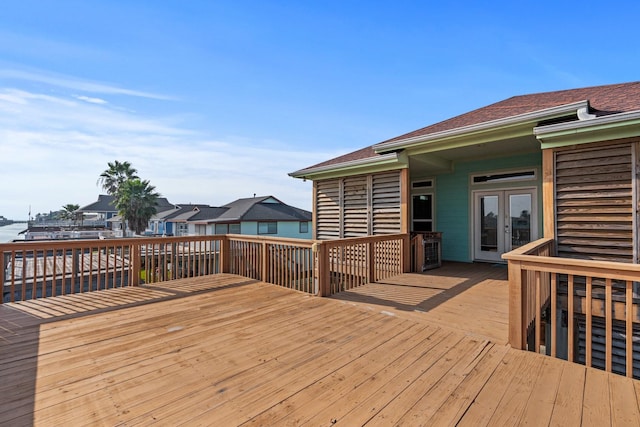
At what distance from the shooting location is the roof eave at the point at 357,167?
6.40 m

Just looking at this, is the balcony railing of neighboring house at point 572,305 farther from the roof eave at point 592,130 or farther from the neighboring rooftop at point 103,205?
the neighboring rooftop at point 103,205

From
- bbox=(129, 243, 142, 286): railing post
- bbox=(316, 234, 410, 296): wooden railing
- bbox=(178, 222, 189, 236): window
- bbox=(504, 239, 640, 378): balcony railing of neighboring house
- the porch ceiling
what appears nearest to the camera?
bbox=(504, 239, 640, 378): balcony railing of neighboring house

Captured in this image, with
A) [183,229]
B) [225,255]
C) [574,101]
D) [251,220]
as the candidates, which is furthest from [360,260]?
[183,229]

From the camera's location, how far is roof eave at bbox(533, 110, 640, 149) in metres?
3.79

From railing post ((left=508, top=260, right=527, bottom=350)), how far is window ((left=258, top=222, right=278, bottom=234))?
71.9 ft

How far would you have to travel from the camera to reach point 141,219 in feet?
84.7

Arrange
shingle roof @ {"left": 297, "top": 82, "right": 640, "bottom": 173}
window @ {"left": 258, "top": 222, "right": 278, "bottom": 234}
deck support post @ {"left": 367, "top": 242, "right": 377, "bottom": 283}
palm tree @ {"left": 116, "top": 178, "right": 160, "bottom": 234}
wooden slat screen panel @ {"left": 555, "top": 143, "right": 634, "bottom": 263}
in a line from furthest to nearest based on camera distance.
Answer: palm tree @ {"left": 116, "top": 178, "right": 160, "bottom": 234} → window @ {"left": 258, "top": 222, "right": 278, "bottom": 234} → deck support post @ {"left": 367, "top": 242, "right": 377, "bottom": 283} → shingle roof @ {"left": 297, "top": 82, "right": 640, "bottom": 173} → wooden slat screen panel @ {"left": 555, "top": 143, "right": 634, "bottom": 263}

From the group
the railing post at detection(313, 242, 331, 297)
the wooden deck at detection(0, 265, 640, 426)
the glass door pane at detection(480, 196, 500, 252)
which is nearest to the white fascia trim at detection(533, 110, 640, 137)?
the wooden deck at detection(0, 265, 640, 426)

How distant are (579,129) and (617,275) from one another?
2.88 meters

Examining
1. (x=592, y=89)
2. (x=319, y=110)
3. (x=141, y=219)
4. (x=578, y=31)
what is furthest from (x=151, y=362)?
(x=141, y=219)

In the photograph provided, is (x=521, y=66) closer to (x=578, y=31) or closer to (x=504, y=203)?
(x=578, y=31)

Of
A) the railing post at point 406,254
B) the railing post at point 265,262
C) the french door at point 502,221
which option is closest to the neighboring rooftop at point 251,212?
the railing post at point 265,262

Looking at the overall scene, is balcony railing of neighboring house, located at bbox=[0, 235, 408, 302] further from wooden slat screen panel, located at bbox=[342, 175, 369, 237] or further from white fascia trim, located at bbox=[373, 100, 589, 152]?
white fascia trim, located at bbox=[373, 100, 589, 152]

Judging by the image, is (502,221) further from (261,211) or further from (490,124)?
(261,211)
